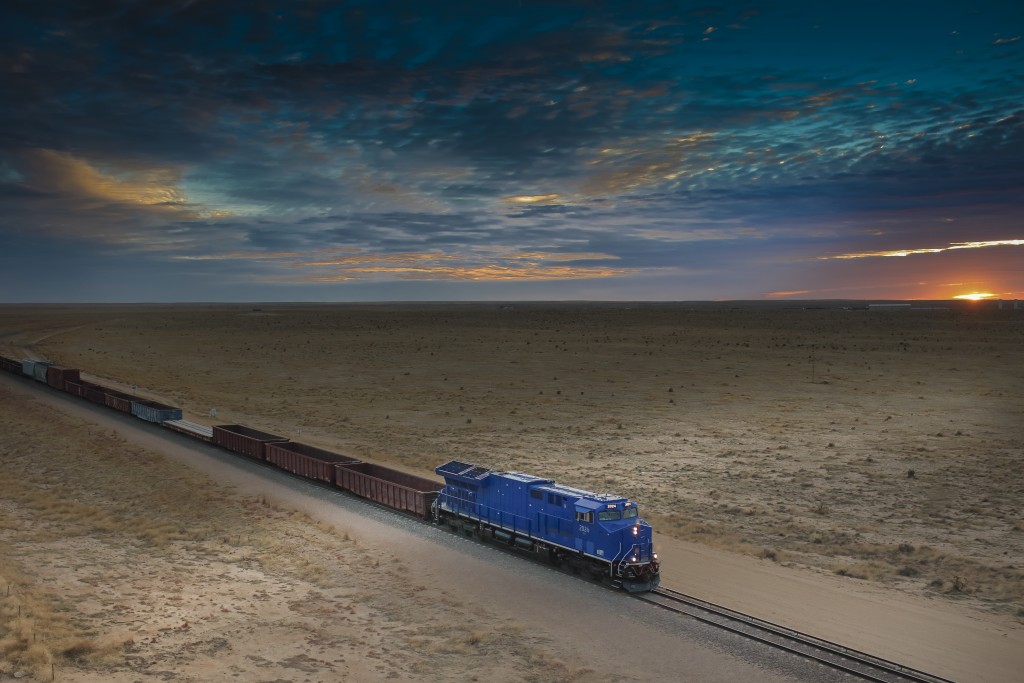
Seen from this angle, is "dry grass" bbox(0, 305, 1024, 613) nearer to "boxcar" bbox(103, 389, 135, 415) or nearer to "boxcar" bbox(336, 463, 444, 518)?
"boxcar" bbox(103, 389, 135, 415)

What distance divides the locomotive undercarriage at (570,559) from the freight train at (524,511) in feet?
0.10

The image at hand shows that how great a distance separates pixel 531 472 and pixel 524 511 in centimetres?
1263

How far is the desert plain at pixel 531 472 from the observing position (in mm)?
20531

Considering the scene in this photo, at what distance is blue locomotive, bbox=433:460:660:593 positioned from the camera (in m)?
23.2

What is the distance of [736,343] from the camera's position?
368ft

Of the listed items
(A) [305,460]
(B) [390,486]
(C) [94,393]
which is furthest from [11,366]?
(B) [390,486]

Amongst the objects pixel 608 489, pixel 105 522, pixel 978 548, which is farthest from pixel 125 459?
pixel 978 548

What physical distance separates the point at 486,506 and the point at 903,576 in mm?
14365

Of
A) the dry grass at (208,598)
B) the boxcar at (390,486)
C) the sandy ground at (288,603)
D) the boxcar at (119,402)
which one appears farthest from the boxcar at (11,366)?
the boxcar at (390,486)

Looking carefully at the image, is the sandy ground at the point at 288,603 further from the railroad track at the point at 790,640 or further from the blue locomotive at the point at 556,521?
the railroad track at the point at 790,640

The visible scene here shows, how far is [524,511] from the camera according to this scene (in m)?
26.6

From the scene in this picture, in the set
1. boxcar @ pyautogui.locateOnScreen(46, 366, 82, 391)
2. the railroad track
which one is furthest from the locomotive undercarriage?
boxcar @ pyautogui.locateOnScreen(46, 366, 82, 391)

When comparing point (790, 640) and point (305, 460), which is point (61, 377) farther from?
point (790, 640)

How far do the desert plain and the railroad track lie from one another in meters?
0.84
